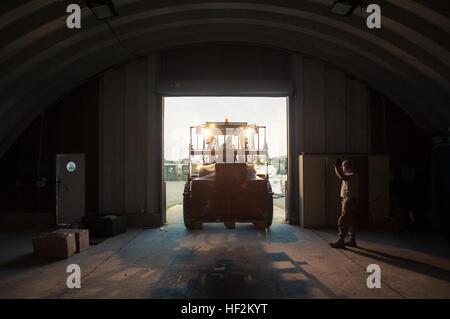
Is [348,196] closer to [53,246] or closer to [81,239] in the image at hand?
[81,239]

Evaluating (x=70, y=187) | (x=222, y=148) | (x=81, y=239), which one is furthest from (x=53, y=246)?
(x=222, y=148)

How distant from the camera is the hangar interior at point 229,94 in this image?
4.57m

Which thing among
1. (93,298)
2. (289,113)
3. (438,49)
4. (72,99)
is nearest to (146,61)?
(72,99)

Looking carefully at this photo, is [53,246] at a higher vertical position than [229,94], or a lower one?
lower

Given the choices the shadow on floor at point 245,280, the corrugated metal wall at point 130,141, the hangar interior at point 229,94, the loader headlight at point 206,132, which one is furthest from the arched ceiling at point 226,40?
the shadow on floor at point 245,280

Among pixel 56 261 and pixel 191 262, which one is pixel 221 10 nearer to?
pixel 191 262

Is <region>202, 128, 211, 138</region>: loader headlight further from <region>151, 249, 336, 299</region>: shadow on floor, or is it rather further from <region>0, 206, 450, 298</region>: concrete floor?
<region>151, 249, 336, 299</region>: shadow on floor

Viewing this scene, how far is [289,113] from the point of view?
8.28m

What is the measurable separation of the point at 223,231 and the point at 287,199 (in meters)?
2.51

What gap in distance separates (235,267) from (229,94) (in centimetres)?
558

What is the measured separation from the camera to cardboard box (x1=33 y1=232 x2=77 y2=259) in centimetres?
500

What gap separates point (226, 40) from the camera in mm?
7668

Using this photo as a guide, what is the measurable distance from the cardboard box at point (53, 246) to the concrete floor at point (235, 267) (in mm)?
211

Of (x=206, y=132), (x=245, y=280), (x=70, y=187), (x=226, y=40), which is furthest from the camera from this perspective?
(x=206, y=132)
